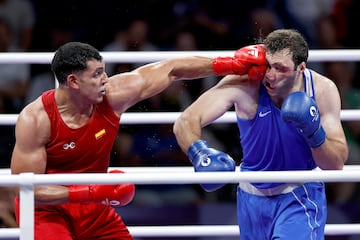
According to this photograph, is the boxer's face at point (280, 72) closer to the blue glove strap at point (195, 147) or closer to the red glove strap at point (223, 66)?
the red glove strap at point (223, 66)

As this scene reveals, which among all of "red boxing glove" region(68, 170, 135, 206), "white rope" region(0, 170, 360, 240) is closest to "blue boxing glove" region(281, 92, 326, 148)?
"white rope" region(0, 170, 360, 240)

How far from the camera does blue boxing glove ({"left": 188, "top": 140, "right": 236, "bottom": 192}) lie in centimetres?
293

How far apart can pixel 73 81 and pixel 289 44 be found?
76cm

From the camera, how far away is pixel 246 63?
3.25 metres

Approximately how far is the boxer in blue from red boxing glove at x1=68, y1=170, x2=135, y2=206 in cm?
26

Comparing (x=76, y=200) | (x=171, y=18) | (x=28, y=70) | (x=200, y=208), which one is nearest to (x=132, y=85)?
(x=76, y=200)

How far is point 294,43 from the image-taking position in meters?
3.21

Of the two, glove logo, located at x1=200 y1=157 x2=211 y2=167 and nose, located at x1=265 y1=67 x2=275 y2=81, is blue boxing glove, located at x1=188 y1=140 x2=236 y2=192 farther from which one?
nose, located at x1=265 y1=67 x2=275 y2=81

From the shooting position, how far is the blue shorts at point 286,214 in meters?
3.18

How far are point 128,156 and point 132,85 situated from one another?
4.79 feet

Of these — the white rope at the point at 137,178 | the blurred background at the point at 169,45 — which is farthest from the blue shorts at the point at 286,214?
the blurred background at the point at 169,45

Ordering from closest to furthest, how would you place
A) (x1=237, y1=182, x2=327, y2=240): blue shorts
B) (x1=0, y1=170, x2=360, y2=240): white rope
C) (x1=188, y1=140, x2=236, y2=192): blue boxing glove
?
(x1=0, y1=170, x2=360, y2=240): white rope → (x1=188, y1=140, x2=236, y2=192): blue boxing glove → (x1=237, y1=182, x2=327, y2=240): blue shorts

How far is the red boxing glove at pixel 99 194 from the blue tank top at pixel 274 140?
18.8 inches

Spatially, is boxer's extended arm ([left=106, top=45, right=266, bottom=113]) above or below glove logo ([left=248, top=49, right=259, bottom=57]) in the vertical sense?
below
